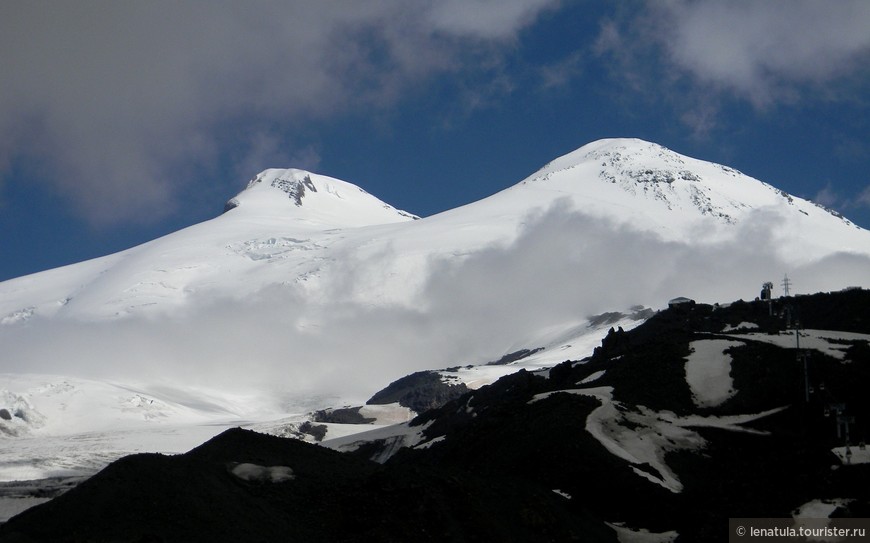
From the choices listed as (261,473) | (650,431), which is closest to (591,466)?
(650,431)

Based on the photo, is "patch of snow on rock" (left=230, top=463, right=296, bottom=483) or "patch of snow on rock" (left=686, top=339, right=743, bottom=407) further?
"patch of snow on rock" (left=686, top=339, right=743, bottom=407)

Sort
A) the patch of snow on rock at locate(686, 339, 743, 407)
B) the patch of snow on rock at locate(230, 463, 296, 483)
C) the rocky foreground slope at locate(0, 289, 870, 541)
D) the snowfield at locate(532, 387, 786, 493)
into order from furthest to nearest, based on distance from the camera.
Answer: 1. the patch of snow on rock at locate(686, 339, 743, 407)
2. the snowfield at locate(532, 387, 786, 493)
3. the patch of snow on rock at locate(230, 463, 296, 483)
4. the rocky foreground slope at locate(0, 289, 870, 541)

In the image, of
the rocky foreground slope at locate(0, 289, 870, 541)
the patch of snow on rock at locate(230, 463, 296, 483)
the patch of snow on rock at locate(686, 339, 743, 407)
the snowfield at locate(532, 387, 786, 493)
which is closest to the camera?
the rocky foreground slope at locate(0, 289, 870, 541)

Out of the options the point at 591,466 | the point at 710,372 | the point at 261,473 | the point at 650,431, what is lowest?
the point at 261,473

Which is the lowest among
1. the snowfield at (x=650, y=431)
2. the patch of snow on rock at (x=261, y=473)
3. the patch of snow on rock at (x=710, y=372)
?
the patch of snow on rock at (x=261, y=473)

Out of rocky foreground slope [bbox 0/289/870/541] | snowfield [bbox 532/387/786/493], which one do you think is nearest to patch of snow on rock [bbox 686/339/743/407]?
rocky foreground slope [bbox 0/289/870/541]

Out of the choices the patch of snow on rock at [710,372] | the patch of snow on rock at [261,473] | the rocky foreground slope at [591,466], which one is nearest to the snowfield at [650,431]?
the rocky foreground slope at [591,466]

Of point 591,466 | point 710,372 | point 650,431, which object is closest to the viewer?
point 591,466

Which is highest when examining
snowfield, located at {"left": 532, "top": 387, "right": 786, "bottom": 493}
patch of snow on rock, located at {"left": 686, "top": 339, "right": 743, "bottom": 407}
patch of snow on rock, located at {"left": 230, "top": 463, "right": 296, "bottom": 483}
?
patch of snow on rock, located at {"left": 686, "top": 339, "right": 743, "bottom": 407}

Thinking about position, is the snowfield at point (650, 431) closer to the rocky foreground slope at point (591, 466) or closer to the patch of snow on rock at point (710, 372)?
the rocky foreground slope at point (591, 466)

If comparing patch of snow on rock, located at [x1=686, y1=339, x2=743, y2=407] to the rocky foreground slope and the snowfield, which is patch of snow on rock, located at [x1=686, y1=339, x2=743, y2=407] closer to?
the rocky foreground slope

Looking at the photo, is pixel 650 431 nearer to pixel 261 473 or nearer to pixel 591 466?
pixel 591 466

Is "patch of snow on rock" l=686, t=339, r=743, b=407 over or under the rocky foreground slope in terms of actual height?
over

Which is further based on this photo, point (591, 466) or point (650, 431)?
point (650, 431)
